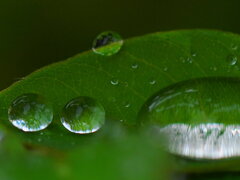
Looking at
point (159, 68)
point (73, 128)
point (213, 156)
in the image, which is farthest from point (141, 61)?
point (213, 156)

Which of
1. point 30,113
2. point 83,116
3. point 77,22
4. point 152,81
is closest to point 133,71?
point 152,81

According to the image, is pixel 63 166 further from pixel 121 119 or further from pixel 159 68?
pixel 159 68

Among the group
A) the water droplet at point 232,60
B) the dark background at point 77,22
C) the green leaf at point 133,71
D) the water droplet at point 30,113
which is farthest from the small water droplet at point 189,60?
the dark background at point 77,22

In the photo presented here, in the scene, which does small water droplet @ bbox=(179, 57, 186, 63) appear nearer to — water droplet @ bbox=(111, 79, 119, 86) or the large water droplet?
the large water droplet

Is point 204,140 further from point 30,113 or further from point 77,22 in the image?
point 77,22

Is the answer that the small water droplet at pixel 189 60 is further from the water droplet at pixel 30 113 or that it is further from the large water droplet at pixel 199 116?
the water droplet at pixel 30 113

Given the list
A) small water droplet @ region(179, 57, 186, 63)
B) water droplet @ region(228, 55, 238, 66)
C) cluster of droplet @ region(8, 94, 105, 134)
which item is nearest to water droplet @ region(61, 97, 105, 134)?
cluster of droplet @ region(8, 94, 105, 134)
